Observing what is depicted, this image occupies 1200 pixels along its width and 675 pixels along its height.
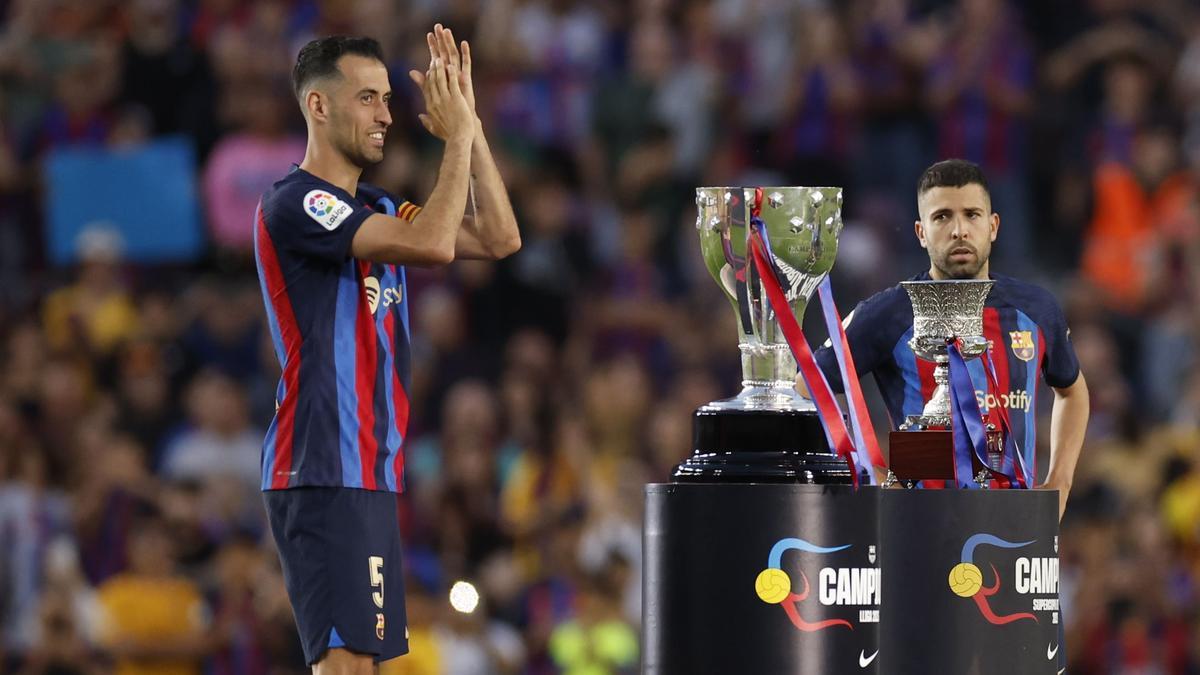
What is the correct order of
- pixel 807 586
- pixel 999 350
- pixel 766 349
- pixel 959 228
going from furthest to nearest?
pixel 999 350, pixel 959 228, pixel 766 349, pixel 807 586

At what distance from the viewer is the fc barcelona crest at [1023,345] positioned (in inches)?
243

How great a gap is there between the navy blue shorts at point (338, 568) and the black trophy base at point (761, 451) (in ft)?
2.77

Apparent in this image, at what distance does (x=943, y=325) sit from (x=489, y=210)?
1293 mm

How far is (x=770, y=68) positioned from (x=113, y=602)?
5.51 m

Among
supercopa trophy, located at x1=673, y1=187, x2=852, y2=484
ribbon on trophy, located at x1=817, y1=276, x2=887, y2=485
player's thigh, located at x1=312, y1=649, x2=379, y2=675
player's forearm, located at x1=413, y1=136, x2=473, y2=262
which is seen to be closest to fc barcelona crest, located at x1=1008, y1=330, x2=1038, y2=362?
ribbon on trophy, located at x1=817, y1=276, x2=887, y2=485

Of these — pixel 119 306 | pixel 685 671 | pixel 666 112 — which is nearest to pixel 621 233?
pixel 666 112

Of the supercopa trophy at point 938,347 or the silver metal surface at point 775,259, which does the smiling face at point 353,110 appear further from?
the supercopa trophy at point 938,347

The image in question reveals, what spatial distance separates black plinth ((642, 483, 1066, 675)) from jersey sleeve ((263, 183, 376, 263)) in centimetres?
109

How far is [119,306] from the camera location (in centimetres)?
1255

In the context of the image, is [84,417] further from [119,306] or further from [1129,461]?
[1129,461]

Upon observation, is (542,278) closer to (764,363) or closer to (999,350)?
(999,350)

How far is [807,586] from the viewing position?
4.83 meters

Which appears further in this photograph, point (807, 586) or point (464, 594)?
point (464, 594)

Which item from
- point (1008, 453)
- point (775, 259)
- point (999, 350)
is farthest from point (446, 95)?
point (999, 350)
